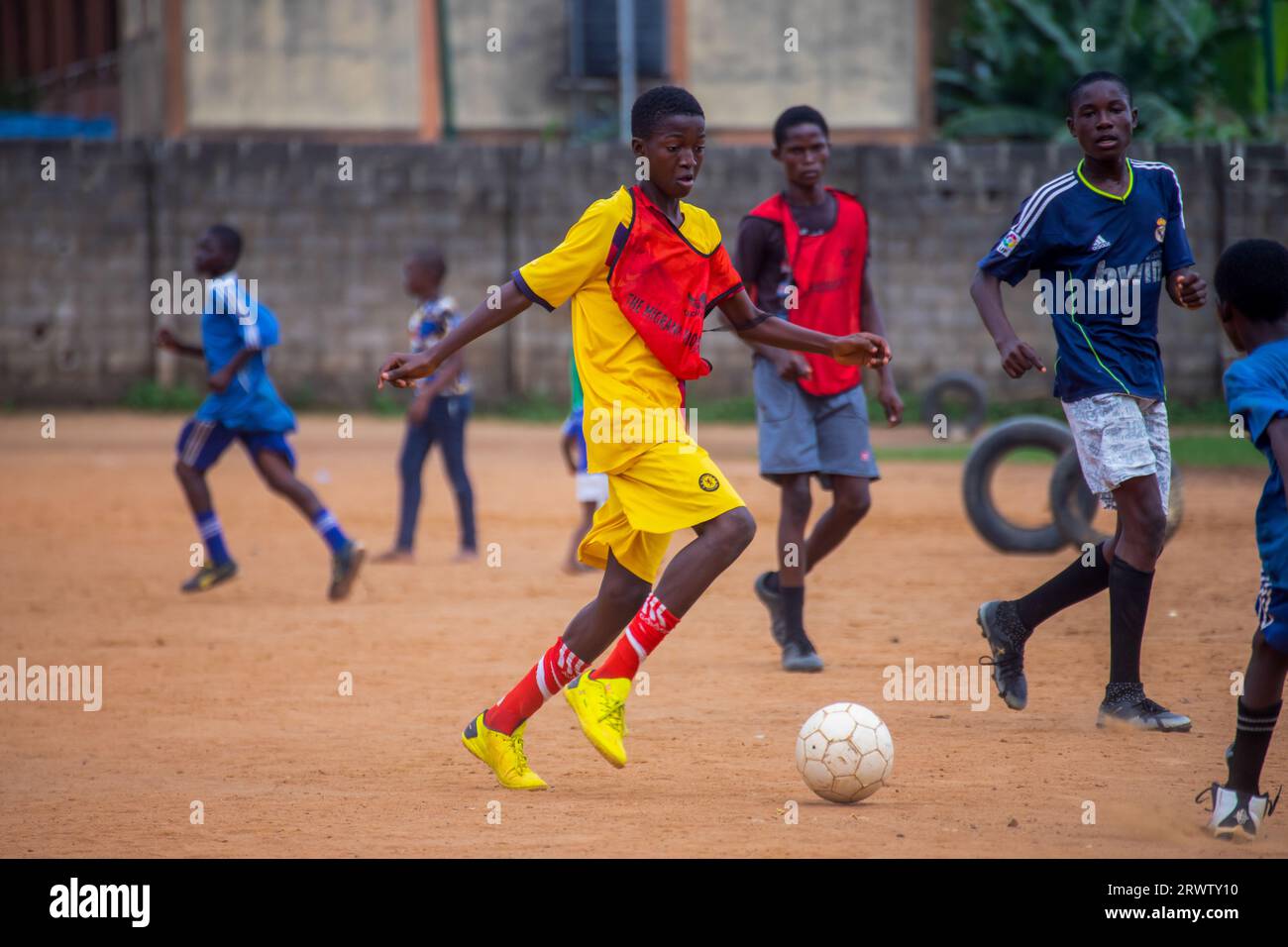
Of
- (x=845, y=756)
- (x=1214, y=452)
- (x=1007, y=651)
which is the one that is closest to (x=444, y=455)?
(x=1007, y=651)

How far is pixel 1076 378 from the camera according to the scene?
19.5 feet

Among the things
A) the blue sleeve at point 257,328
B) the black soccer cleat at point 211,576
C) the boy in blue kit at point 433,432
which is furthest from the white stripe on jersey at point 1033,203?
the boy in blue kit at point 433,432

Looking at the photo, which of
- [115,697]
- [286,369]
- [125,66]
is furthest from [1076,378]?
[125,66]

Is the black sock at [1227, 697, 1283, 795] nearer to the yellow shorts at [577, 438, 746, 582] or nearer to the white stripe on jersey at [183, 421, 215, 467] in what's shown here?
the yellow shorts at [577, 438, 746, 582]

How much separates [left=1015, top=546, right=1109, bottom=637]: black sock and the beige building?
18.7 meters

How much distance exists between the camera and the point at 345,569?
9.62m

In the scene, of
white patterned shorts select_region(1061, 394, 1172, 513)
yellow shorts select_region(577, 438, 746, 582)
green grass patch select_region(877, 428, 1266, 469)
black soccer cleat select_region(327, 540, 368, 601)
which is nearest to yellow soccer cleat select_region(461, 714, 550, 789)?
yellow shorts select_region(577, 438, 746, 582)

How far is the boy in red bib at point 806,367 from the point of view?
7.27 m

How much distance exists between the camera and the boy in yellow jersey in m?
5.21

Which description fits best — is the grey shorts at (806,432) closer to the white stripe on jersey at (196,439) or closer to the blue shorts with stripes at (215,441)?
the blue shorts with stripes at (215,441)

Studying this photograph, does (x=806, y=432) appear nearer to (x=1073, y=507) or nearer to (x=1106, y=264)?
(x=1106, y=264)

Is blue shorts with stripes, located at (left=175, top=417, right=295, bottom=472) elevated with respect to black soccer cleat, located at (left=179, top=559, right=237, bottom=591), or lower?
elevated

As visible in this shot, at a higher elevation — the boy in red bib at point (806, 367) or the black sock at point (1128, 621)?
the boy in red bib at point (806, 367)

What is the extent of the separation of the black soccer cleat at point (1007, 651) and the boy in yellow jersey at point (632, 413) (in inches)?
58.8
